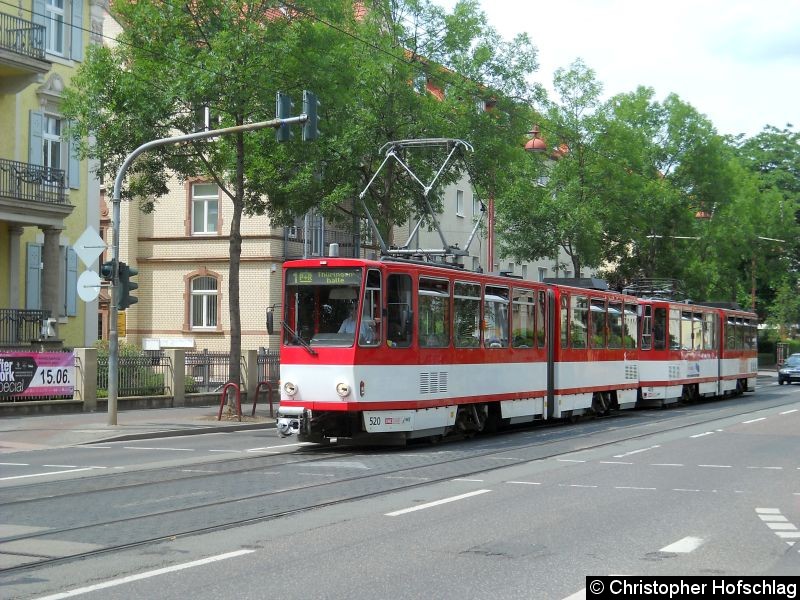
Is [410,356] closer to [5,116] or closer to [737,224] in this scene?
[5,116]

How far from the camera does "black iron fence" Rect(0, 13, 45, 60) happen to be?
29016 millimetres

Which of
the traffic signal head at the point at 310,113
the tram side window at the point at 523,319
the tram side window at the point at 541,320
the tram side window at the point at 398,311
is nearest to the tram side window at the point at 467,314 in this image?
the tram side window at the point at 398,311

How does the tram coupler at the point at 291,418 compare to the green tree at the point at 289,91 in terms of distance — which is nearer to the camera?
the tram coupler at the point at 291,418

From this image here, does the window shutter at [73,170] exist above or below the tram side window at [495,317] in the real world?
above

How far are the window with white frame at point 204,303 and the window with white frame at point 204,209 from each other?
6.62 feet

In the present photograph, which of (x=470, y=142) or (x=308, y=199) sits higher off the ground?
(x=470, y=142)

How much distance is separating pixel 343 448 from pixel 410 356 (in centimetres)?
198

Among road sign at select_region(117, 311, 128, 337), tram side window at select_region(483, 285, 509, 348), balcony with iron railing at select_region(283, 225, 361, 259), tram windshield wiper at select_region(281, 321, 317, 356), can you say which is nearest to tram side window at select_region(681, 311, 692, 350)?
tram side window at select_region(483, 285, 509, 348)

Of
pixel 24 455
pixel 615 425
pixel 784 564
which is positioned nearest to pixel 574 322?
pixel 615 425

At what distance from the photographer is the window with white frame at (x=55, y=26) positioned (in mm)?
31953

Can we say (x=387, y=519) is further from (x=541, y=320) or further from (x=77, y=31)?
(x=77, y=31)

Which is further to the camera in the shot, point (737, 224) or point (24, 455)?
point (737, 224)

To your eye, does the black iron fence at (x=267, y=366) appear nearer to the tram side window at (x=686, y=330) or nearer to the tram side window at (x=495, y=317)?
the tram side window at (x=686, y=330)

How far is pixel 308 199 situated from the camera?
91.0ft
